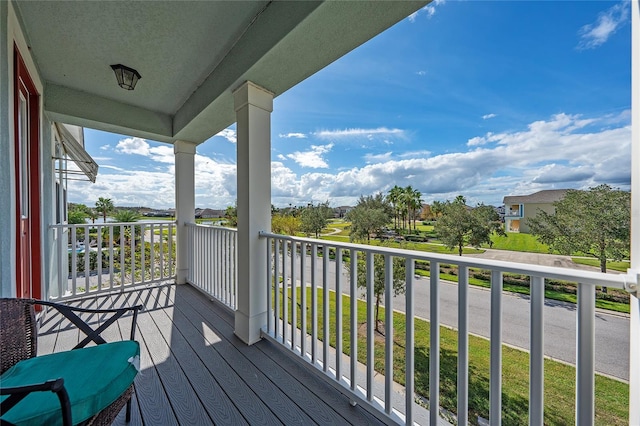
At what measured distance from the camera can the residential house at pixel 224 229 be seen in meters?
1.28

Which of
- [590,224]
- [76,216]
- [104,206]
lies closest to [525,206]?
[590,224]

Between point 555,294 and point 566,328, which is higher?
point 555,294

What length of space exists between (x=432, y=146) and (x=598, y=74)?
235 centimetres

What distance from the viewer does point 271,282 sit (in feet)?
8.26

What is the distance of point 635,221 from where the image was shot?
82 cm

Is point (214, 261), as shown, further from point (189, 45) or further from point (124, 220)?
point (124, 220)

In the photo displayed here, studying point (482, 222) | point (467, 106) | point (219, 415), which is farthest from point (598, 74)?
point (219, 415)

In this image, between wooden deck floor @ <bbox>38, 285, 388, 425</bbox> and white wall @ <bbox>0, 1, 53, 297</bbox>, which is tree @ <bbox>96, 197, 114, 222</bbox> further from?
white wall @ <bbox>0, 1, 53, 297</bbox>

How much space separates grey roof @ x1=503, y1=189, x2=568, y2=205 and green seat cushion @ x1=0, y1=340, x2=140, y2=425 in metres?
2.26

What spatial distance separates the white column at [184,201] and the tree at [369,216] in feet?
8.62

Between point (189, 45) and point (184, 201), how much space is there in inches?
93.3

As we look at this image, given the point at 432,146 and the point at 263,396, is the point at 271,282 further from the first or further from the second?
the point at 432,146

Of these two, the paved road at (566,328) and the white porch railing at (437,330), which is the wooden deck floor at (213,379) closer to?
the white porch railing at (437,330)

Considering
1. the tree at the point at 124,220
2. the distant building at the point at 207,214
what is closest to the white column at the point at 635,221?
the distant building at the point at 207,214
